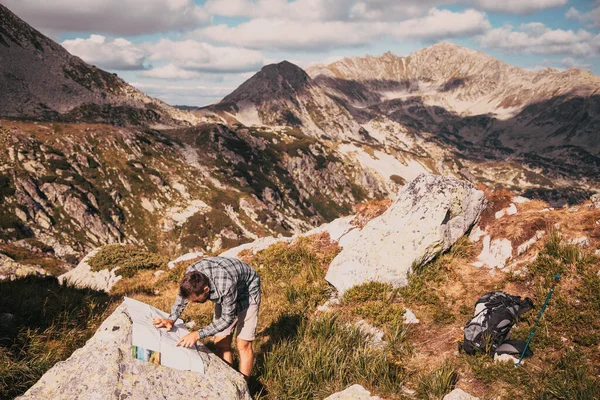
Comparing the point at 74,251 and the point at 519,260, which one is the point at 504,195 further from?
the point at 74,251

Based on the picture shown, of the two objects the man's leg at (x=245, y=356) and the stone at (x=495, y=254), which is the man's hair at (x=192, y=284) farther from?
the stone at (x=495, y=254)

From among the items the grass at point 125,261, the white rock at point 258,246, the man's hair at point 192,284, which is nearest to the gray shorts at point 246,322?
the man's hair at point 192,284

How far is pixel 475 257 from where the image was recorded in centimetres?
1225

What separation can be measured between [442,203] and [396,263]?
10.4ft

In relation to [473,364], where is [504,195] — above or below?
above

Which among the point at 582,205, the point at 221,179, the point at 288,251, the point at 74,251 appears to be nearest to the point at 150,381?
the point at 288,251

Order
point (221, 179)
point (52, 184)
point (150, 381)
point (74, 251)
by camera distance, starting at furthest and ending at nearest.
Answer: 1. point (221, 179)
2. point (52, 184)
3. point (74, 251)
4. point (150, 381)

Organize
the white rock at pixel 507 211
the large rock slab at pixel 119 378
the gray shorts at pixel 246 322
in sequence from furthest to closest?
the white rock at pixel 507 211, the gray shorts at pixel 246 322, the large rock slab at pixel 119 378

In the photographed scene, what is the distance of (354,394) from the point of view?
5.67 meters

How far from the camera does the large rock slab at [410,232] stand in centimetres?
1154

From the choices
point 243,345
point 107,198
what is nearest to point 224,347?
point 243,345

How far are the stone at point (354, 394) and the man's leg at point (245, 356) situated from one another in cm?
164

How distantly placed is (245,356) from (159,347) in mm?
2065

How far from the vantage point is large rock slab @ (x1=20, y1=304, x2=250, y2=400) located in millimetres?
3998
